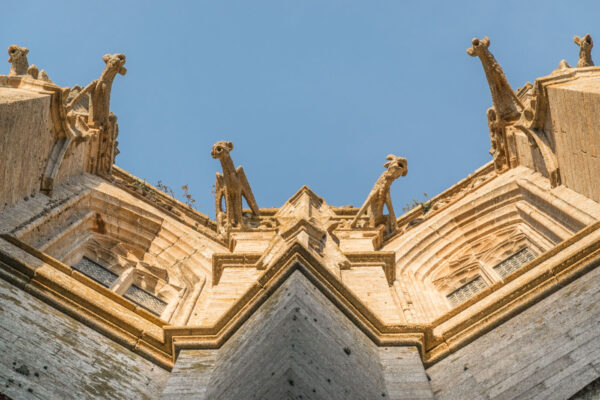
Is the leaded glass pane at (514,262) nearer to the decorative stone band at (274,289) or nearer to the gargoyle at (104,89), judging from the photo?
the decorative stone band at (274,289)

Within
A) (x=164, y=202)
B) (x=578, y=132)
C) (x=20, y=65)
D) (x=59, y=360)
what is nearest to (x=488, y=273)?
(x=578, y=132)

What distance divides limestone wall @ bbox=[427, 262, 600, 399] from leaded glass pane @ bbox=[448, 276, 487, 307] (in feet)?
14.6

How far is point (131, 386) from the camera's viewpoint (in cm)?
742

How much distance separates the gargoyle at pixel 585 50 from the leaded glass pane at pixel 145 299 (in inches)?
323

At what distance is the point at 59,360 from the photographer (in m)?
7.11

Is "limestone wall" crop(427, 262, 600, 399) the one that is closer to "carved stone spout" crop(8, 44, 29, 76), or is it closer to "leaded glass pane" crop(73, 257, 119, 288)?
"leaded glass pane" crop(73, 257, 119, 288)

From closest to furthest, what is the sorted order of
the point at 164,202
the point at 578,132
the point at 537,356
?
1. the point at 537,356
2. the point at 578,132
3. the point at 164,202

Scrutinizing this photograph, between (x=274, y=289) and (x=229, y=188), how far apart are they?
305 inches

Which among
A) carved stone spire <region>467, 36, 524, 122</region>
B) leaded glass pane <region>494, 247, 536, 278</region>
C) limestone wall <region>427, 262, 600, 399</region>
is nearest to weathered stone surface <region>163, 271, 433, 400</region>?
limestone wall <region>427, 262, 600, 399</region>

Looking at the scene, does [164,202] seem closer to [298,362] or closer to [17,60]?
[17,60]

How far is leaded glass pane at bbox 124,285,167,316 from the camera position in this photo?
480 inches

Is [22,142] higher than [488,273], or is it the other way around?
[22,142]

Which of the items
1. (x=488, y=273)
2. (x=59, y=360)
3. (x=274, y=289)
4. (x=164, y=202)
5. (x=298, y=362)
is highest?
(x=164, y=202)

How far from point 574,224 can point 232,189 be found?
22.1ft
